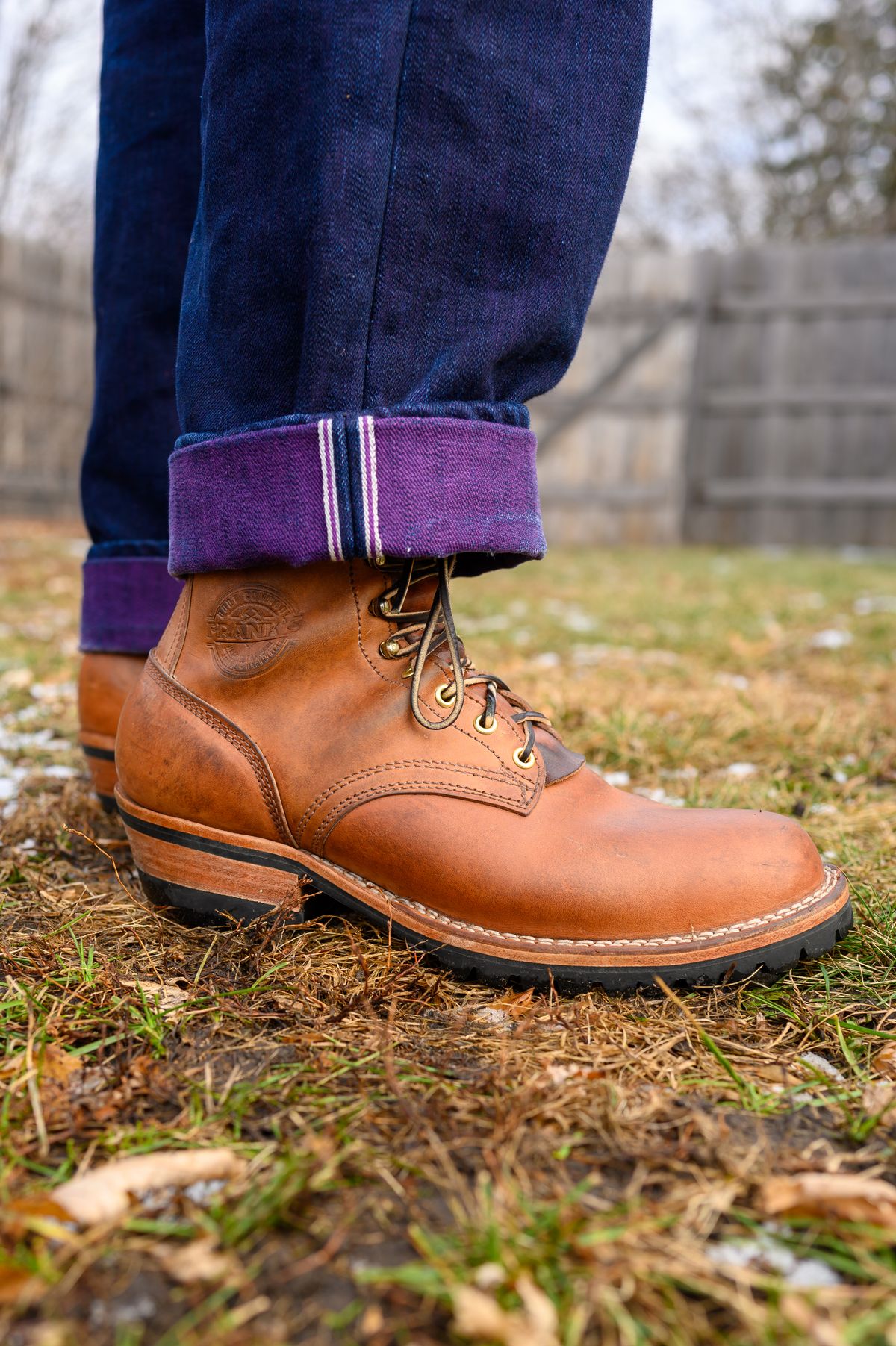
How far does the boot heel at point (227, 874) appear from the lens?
102cm

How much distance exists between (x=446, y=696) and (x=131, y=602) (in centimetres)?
60

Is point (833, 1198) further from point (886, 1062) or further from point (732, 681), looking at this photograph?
point (732, 681)

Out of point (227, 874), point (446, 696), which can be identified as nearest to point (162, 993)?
point (227, 874)

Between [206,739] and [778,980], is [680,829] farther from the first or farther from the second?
[206,739]

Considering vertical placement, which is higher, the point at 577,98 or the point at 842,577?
the point at 577,98

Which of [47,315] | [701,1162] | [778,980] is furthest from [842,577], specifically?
[47,315]

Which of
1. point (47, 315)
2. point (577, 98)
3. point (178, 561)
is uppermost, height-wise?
point (47, 315)

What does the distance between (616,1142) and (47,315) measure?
9.28m

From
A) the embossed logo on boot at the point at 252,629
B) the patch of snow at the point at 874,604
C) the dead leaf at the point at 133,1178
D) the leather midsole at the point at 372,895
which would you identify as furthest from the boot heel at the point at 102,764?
the patch of snow at the point at 874,604

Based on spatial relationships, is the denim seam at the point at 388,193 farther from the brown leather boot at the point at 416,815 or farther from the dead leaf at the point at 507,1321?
the dead leaf at the point at 507,1321

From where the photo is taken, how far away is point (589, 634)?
348 centimetres

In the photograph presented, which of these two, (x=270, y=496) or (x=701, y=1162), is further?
(x=270, y=496)

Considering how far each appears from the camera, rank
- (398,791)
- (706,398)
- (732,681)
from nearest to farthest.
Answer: (398,791) < (732,681) < (706,398)

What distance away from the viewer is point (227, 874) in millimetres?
1029
